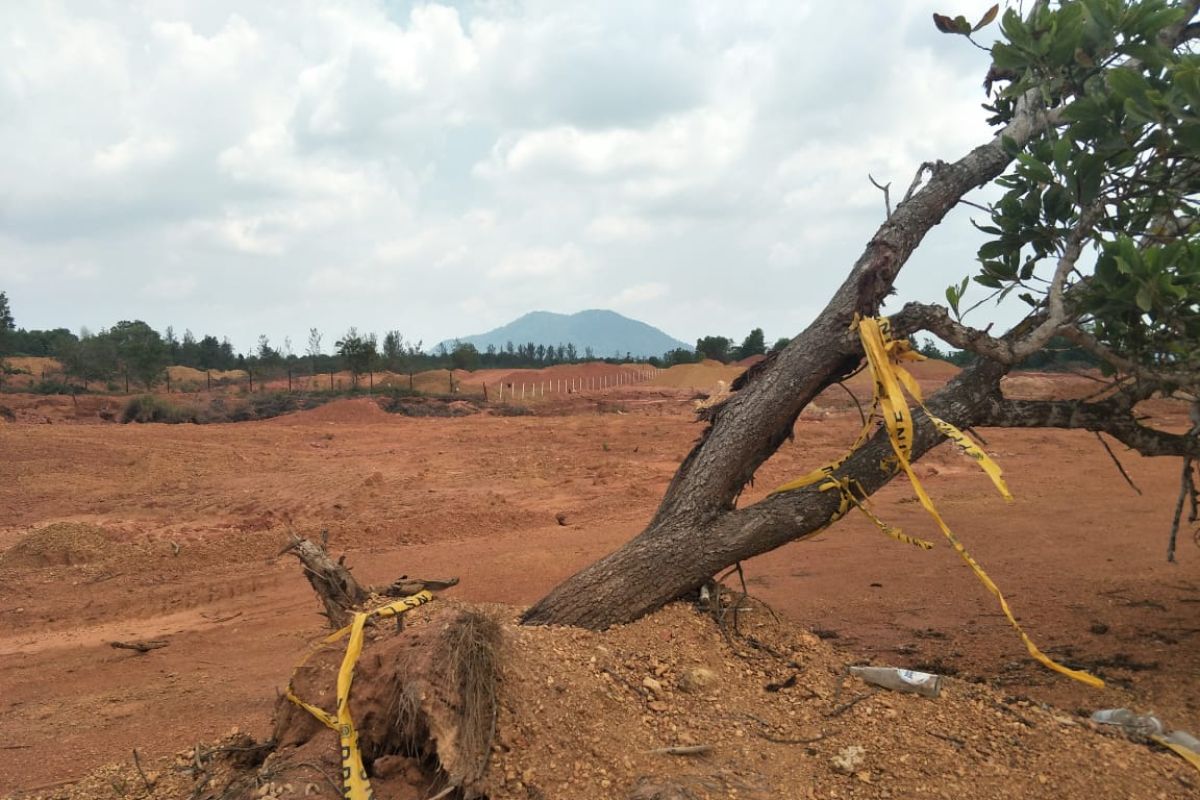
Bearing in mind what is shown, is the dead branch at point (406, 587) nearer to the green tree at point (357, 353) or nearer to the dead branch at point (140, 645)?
the dead branch at point (140, 645)

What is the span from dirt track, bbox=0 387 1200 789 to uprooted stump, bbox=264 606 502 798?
1474 millimetres

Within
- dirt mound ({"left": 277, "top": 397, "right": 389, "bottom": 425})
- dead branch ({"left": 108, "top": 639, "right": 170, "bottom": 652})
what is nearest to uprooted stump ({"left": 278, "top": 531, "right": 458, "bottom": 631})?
dead branch ({"left": 108, "top": 639, "right": 170, "bottom": 652})

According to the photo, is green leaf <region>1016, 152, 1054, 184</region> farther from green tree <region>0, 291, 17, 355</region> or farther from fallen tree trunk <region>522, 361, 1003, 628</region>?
green tree <region>0, 291, 17, 355</region>

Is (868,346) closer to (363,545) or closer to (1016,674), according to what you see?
(1016,674)

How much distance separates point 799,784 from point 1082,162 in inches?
119

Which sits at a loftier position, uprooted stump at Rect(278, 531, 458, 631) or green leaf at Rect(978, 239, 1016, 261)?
green leaf at Rect(978, 239, 1016, 261)

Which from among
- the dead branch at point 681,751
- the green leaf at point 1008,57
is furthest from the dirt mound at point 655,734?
the green leaf at point 1008,57

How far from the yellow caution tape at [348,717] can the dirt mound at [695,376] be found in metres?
32.6

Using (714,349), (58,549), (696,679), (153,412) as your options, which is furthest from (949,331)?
(714,349)

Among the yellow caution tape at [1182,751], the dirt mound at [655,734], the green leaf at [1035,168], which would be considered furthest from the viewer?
the green leaf at [1035,168]

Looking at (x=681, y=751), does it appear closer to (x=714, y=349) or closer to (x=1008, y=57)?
(x=1008, y=57)

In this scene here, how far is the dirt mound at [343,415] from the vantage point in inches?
846

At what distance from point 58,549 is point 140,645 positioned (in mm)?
3441

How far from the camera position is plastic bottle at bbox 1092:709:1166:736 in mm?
3250
